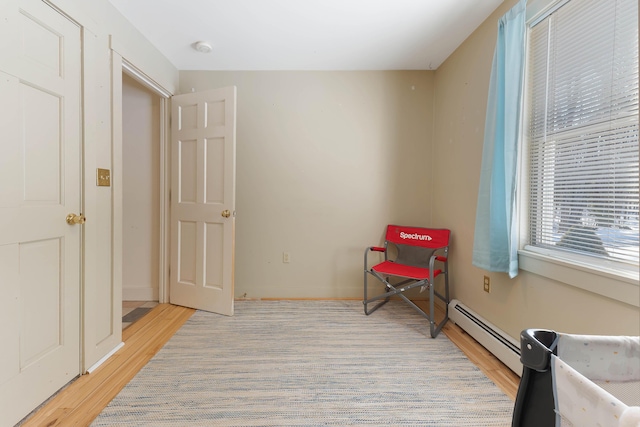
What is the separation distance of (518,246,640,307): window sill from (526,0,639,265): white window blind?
6 centimetres

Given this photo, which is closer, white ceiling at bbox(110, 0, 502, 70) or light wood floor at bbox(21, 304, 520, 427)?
light wood floor at bbox(21, 304, 520, 427)

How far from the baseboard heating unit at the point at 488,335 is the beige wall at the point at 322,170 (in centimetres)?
95

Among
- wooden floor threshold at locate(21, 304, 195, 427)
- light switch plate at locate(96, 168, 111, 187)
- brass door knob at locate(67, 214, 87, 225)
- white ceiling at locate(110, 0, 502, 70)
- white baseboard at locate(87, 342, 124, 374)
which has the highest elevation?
white ceiling at locate(110, 0, 502, 70)

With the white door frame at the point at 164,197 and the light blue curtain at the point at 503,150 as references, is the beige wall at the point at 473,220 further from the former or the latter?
the white door frame at the point at 164,197

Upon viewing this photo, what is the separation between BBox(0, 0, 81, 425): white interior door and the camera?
124cm

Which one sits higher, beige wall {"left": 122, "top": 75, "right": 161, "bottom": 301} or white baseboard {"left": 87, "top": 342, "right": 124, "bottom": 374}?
beige wall {"left": 122, "top": 75, "right": 161, "bottom": 301}

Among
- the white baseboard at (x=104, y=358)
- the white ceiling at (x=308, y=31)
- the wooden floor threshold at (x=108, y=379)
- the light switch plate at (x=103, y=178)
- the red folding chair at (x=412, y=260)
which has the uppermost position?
the white ceiling at (x=308, y=31)

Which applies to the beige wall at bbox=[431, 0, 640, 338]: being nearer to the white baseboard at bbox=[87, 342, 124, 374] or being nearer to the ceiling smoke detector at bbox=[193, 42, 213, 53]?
the ceiling smoke detector at bbox=[193, 42, 213, 53]

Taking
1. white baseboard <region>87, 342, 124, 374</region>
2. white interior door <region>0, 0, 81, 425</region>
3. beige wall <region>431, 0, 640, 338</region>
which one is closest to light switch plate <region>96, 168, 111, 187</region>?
white interior door <region>0, 0, 81, 425</region>

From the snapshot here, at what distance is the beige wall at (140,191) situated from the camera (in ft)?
9.05

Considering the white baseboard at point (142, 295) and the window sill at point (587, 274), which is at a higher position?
the window sill at point (587, 274)

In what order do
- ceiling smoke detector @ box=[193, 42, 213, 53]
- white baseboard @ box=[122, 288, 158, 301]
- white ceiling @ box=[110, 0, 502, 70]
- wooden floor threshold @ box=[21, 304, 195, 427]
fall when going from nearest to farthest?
wooden floor threshold @ box=[21, 304, 195, 427], white ceiling @ box=[110, 0, 502, 70], ceiling smoke detector @ box=[193, 42, 213, 53], white baseboard @ box=[122, 288, 158, 301]

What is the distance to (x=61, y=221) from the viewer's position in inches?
58.9

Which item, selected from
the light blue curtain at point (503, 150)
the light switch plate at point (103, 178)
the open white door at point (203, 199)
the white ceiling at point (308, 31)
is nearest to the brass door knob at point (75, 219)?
the light switch plate at point (103, 178)
